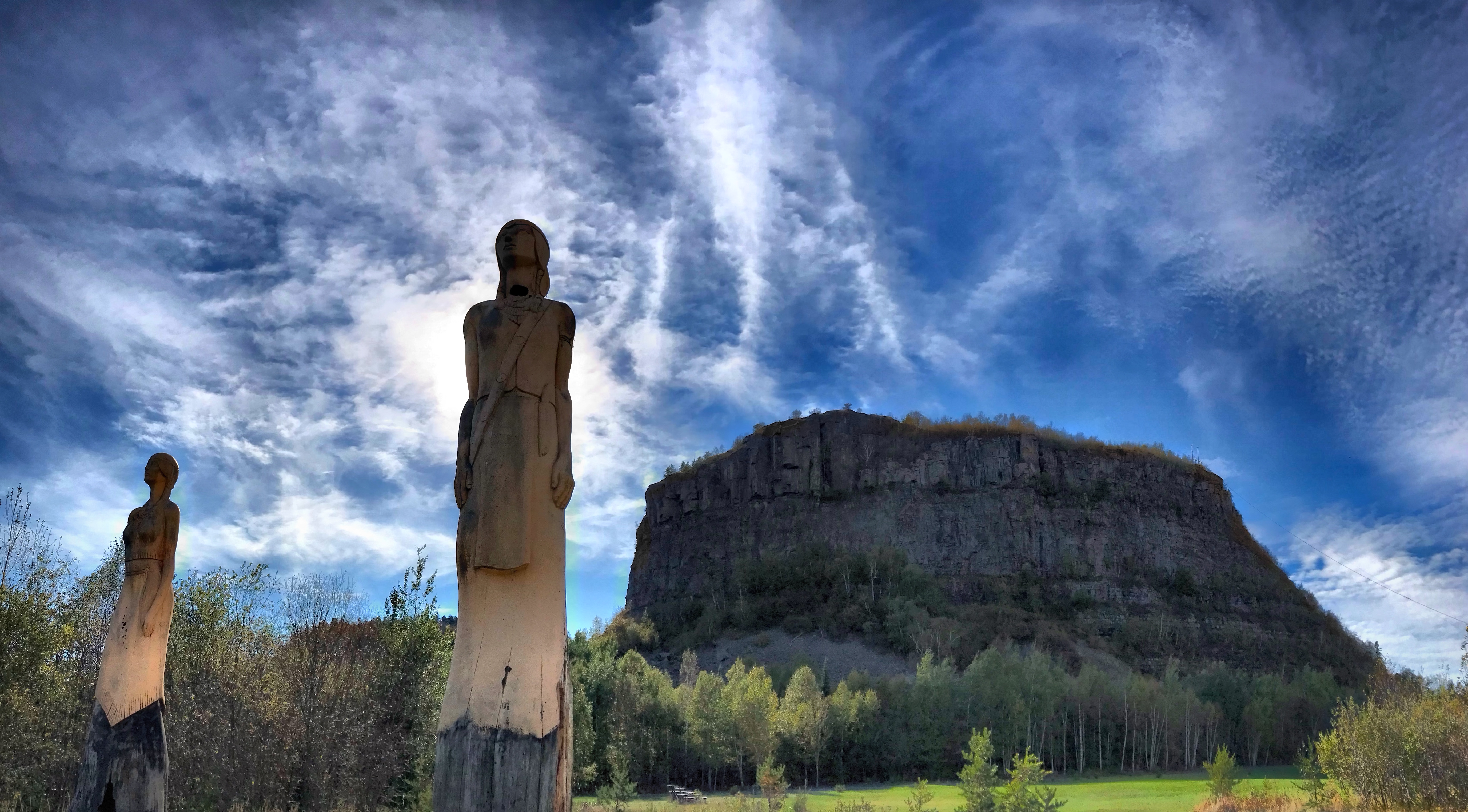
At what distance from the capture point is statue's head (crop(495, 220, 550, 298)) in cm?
519

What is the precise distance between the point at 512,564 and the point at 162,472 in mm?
6428

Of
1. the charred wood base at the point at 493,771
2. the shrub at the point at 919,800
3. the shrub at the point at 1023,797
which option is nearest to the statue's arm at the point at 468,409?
the charred wood base at the point at 493,771

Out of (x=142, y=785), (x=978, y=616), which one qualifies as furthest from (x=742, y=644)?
(x=142, y=785)

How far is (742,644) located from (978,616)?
55.6ft

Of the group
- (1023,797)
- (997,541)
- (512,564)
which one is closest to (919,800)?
(1023,797)

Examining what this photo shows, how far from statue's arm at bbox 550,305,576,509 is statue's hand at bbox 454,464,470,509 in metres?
0.46

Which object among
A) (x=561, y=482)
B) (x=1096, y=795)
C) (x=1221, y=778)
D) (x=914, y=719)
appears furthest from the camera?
(x=914, y=719)

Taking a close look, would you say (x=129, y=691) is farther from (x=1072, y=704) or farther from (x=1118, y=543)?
(x=1118, y=543)

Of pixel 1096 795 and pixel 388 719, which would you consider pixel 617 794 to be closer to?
pixel 388 719

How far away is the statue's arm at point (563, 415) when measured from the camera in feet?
15.6

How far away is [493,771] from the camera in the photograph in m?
4.23

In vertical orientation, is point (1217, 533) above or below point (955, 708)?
above

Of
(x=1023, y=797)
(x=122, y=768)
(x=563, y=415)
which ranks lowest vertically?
(x=1023, y=797)

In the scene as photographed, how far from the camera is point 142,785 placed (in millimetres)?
8250
